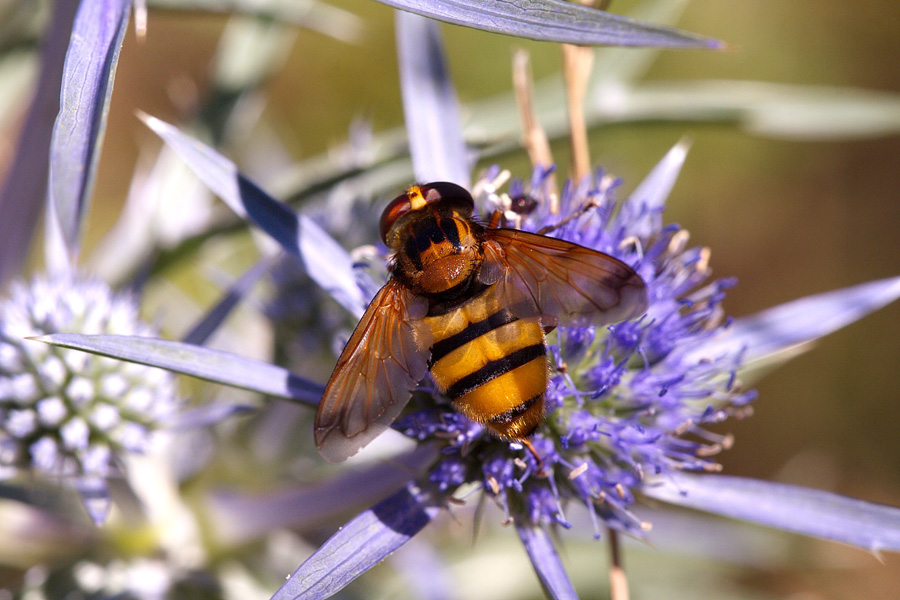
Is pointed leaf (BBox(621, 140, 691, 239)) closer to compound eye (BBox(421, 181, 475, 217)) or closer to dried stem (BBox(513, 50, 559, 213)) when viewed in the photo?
dried stem (BBox(513, 50, 559, 213))

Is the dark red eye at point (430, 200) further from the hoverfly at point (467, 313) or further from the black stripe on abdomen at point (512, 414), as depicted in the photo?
the black stripe on abdomen at point (512, 414)

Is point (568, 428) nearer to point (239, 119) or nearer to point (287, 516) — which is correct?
point (287, 516)

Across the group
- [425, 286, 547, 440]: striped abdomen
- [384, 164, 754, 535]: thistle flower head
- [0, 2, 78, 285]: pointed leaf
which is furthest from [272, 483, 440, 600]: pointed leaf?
[0, 2, 78, 285]: pointed leaf

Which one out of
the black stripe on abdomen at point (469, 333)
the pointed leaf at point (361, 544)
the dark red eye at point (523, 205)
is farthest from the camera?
the dark red eye at point (523, 205)

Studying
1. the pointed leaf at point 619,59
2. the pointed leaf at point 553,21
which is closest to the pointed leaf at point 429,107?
the pointed leaf at point 553,21

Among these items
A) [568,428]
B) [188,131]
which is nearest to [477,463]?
[568,428]

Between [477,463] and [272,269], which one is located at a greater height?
[272,269]

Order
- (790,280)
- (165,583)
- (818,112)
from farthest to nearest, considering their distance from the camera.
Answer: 1. (790,280)
2. (818,112)
3. (165,583)

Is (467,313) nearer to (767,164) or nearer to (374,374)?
(374,374)
